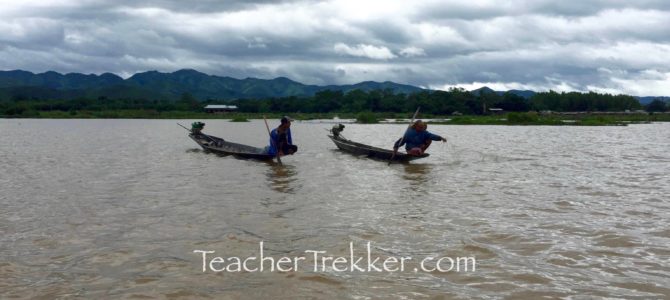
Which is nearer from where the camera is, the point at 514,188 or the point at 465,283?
the point at 465,283

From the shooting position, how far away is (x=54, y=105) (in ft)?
376

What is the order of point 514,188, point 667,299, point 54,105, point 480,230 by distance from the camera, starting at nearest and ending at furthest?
point 667,299 → point 480,230 → point 514,188 → point 54,105

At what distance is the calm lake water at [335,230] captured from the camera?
602 cm

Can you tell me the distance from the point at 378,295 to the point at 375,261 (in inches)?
50.3

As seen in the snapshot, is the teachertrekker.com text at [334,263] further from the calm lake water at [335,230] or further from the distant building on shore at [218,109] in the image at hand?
the distant building on shore at [218,109]

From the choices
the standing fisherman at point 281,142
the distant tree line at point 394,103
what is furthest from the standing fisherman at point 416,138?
the distant tree line at point 394,103

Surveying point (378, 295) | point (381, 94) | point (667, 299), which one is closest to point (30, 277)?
point (378, 295)

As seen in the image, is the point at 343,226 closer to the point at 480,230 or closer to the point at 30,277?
the point at 480,230

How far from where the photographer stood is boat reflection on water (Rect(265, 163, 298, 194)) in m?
13.8

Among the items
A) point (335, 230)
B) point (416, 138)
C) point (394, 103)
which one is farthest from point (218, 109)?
point (335, 230)

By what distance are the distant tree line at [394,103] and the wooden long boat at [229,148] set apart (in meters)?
92.0

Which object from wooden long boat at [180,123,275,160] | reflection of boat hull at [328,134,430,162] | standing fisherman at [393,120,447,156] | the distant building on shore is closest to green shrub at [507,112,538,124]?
reflection of boat hull at [328,134,430,162]

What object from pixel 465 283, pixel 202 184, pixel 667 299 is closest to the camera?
pixel 667 299

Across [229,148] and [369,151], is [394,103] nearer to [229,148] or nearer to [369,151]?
[229,148]
